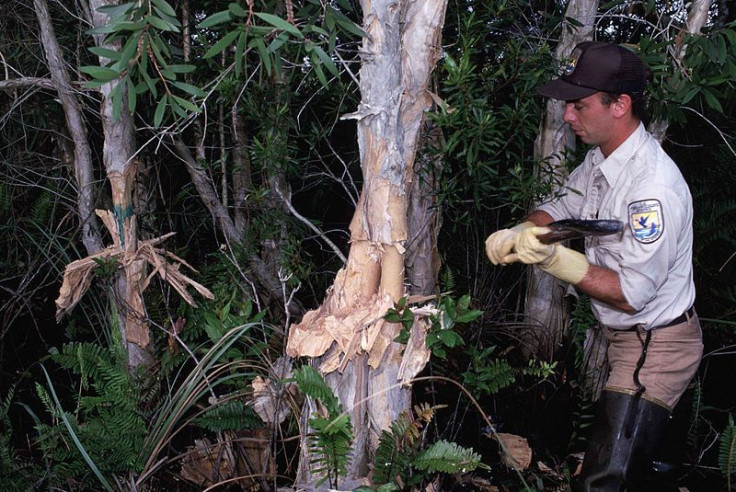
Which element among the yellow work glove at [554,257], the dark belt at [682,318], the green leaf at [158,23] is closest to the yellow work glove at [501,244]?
the yellow work glove at [554,257]

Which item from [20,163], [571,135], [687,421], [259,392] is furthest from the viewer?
[20,163]

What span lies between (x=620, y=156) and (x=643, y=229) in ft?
1.33

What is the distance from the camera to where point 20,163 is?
170 inches

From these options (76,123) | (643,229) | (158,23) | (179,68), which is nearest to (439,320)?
(643,229)

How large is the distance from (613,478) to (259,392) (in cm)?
163

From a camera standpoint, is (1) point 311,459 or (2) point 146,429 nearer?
A: (1) point 311,459

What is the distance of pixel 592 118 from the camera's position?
2.82 metres

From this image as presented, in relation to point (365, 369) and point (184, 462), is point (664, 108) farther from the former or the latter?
point (184, 462)

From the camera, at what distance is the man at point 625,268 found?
2604mm

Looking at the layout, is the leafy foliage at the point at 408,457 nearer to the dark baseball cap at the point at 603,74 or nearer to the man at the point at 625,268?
the man at the point at 625,268

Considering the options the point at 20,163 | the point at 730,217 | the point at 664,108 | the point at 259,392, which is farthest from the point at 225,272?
the point at 730,217

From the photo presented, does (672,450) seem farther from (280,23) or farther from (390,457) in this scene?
(280,23)

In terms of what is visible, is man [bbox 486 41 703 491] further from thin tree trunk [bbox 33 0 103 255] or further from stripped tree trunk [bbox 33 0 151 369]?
thin tree trunk [bbox 33 0 103 255]

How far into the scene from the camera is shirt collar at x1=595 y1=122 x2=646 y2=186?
277 centimetres
